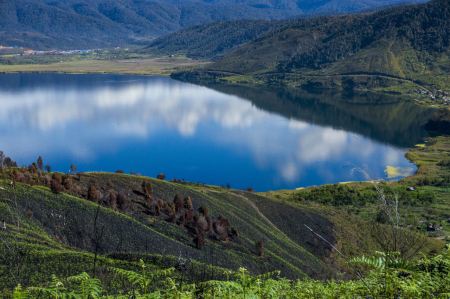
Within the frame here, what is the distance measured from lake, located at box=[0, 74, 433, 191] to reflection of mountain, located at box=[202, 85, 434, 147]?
1.08 feet

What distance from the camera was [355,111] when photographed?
112750 mm

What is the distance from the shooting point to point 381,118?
342 feet

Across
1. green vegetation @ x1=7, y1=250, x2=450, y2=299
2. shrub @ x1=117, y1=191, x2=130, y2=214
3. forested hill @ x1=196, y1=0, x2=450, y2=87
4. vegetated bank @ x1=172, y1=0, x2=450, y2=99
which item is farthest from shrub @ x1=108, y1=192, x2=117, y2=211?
forested hill @ x1=196, y1=0, x2=450, y2=87

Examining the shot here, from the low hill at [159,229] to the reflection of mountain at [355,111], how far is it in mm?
58732

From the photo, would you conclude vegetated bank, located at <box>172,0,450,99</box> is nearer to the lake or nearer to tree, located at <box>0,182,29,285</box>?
the lake

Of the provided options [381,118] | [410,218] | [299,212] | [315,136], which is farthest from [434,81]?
[299,212]

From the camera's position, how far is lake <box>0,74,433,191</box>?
2424 inches

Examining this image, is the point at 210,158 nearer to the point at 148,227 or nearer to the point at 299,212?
the point at 299,212

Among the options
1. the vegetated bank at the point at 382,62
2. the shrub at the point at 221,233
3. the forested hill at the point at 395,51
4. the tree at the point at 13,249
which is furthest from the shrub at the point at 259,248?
the forested hill at the point at 395,51

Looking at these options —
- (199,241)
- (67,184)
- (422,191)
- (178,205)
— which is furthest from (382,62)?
(67,184)

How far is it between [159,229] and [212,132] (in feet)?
210

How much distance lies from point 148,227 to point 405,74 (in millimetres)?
166144

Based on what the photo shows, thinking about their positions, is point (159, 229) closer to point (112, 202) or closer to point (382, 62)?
point (112, 202)

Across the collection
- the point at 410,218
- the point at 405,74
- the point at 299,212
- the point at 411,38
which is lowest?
the point at 410,218
